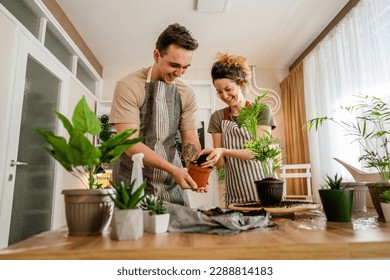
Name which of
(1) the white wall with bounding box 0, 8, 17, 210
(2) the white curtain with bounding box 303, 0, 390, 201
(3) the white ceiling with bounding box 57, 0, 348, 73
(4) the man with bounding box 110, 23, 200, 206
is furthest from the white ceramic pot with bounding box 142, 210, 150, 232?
(3) the white ceiling with bounding box 57, 0, 348, 73

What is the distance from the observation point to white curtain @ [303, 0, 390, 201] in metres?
2.73

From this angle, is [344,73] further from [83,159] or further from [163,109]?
[83,159]

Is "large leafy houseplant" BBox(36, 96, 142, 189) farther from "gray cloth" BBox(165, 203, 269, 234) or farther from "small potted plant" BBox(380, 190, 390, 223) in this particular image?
"small potted plant" BBox(380, 190, 390, 223)

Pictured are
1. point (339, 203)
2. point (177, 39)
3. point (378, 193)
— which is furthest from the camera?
point (177, 39)

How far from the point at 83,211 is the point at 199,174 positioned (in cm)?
50

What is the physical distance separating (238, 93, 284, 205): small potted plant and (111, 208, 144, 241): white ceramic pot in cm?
65

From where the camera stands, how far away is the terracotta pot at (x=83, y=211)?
29.4 inches

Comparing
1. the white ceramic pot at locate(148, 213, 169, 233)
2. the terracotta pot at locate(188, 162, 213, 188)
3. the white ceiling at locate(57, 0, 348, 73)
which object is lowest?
the white ceramic pot at locate(148, 213, 169, 233)

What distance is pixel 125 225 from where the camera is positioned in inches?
26.3

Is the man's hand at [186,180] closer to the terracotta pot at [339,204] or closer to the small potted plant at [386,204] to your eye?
the terracotta pot at [339,204]

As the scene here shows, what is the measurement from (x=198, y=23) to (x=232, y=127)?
250 centimetres

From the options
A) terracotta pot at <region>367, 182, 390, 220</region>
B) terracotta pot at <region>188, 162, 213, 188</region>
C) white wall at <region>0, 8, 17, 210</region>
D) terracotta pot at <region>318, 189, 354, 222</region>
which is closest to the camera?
terracotta pot at <region>318, 189, 354, 222</region>

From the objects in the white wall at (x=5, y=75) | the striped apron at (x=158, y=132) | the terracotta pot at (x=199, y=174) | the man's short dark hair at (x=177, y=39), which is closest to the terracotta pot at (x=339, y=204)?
the terracotta pot at (x=199, y=174)

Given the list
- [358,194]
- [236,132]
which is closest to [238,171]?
[236,132]
